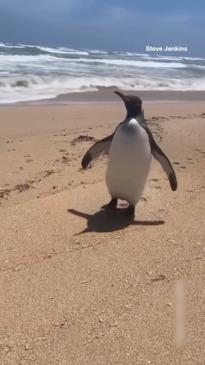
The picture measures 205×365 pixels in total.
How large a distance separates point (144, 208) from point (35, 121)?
586 cm

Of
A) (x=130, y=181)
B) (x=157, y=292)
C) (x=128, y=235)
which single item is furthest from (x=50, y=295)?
(x=130, y=181)

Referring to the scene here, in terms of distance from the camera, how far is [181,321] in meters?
3.39

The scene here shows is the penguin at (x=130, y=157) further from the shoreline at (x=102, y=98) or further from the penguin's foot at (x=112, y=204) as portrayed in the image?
the shoreline at (x=102, y=98)

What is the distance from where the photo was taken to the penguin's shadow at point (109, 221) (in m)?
5.04

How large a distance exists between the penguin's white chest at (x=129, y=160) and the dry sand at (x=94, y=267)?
258mm

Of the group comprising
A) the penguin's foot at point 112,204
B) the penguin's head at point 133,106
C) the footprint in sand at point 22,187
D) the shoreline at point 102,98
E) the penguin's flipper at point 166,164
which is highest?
the penguin's head at point 133,106

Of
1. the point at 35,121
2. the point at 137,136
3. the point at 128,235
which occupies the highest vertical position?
the point at 137,136

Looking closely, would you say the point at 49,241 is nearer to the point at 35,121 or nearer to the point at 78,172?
the point at 78,172

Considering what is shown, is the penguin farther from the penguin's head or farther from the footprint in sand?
the footprint in sand

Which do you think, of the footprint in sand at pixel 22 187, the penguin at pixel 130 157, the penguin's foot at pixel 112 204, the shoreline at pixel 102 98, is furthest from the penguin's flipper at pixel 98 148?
the shoreline at pixel 102 98

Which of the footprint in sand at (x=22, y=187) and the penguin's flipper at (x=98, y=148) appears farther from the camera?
the footprint in sand at (x=22, y=187)

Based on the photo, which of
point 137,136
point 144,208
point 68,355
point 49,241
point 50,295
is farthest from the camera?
point 144,208

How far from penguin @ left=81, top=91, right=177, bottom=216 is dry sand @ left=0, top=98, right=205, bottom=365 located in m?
0.23

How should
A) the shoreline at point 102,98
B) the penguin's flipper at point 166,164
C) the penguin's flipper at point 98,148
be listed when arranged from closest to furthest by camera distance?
1. the penguin's flipper at point 166,164
2. the penguin's flipper at point 98,148
3. the shoreline at point 102,98
